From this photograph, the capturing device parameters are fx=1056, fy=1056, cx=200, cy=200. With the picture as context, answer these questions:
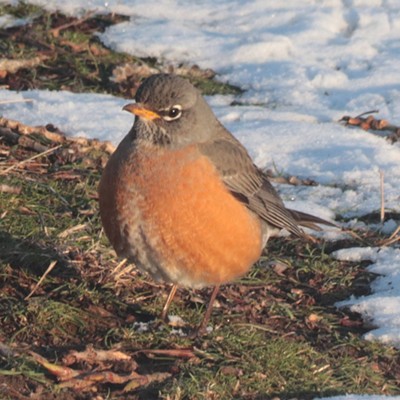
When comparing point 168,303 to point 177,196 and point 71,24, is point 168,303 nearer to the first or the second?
point 177,196

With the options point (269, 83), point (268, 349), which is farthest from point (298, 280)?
point (269, 83)

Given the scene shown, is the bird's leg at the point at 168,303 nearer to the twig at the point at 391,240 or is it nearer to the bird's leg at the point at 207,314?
the bird's leg at the point at 207,314

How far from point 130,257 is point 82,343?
501 mm

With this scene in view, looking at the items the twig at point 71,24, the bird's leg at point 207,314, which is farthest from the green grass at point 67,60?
the bird's leg at point 207,314

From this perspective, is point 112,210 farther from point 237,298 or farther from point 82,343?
point 237,298

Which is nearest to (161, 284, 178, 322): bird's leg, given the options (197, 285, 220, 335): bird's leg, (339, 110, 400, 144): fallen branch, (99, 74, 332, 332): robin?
(99, 74, 332, 332): robin

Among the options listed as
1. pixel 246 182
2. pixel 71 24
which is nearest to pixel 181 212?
pixel 246 182

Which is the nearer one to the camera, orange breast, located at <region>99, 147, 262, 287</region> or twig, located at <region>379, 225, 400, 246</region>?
orange breast, located at <region>99, 147, 262, 287</region>

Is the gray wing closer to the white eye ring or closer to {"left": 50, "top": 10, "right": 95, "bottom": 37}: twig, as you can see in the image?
the white eye ring

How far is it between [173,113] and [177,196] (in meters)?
0.56

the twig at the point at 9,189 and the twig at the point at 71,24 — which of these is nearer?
the twig at the point at 9,189

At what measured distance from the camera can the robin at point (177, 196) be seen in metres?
5.11

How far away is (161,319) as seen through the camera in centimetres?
537

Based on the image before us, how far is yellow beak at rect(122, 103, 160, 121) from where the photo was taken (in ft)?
16.9
